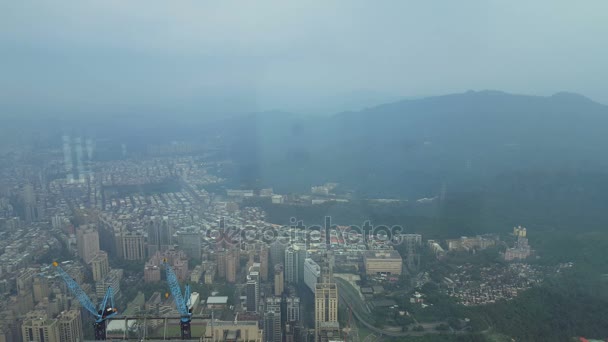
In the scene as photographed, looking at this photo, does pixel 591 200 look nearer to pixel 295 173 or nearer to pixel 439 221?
pixel 439 221

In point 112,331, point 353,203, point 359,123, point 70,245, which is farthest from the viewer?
point 359,123

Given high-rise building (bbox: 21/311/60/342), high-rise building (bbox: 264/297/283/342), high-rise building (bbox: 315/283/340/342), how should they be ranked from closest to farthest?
high-rise building (bbox: 21/311/60/342) → high-rise building (bbox: 264/297/283/342) → high-rise building (bbox: 315/283/340/342)

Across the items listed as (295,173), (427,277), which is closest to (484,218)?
(427,277)

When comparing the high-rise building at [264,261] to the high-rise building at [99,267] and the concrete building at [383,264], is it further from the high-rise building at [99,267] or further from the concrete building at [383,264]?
the high-rise building at [99,267]

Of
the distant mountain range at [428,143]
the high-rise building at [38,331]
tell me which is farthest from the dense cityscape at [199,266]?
the distant mountain range at [428,143]

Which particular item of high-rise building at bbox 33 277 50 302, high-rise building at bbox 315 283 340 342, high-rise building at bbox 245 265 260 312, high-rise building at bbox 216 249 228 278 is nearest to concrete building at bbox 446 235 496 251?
high-rise building at bbox 315 283 340 342

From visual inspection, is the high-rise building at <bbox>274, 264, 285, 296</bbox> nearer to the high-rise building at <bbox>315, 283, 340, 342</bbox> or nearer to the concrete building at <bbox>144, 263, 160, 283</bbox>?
the high-rise building at <bbox>315, 283, 340, 342</bbox>
